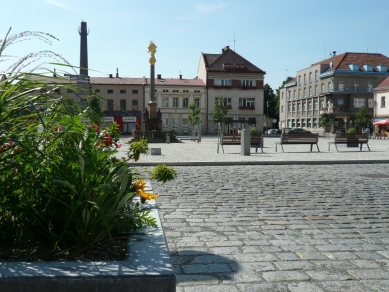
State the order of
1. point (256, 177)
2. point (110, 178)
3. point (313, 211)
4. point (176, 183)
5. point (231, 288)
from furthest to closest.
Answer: point (256, 177)
point (176, 183)
point (313, 211)
point (231, 288)
point (110, 178)

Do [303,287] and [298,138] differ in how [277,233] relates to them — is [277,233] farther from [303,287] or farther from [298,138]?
[298,138]

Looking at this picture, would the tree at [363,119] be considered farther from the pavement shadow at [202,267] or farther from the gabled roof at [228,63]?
the pavement shadow at [202,267]

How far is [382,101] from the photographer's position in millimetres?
66375

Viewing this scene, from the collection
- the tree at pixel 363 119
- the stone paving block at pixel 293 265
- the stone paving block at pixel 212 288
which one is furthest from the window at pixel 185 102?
the stone paving block at pixel 212 288

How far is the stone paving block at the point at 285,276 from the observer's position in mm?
3682

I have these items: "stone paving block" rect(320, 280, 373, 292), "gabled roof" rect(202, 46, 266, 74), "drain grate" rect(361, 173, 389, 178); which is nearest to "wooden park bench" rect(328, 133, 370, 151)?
"drain grate" rect(361, 173, 389, 178)

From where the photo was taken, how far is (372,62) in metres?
77.4

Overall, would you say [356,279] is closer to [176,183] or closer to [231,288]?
[231,288]

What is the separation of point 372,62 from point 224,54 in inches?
903

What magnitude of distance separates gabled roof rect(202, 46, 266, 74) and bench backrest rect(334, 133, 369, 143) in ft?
166

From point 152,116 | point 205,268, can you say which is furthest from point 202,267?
point 152,116

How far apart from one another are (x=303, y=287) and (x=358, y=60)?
78.9 metres

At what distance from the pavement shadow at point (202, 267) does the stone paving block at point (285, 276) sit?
0.25 meters

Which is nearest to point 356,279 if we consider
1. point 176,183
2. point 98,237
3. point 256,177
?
point 98,237
